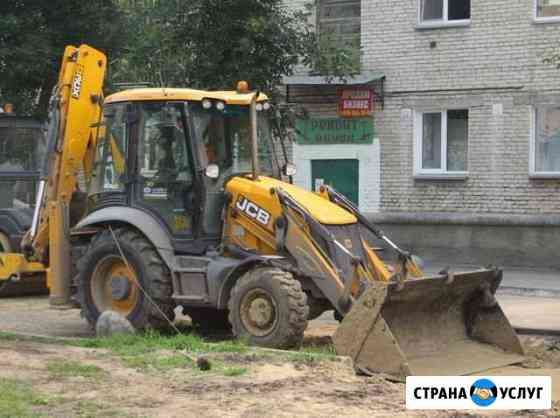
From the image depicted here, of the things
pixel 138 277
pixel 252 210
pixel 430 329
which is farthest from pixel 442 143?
pixel 430 329

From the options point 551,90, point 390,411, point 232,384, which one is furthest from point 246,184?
point 551,90

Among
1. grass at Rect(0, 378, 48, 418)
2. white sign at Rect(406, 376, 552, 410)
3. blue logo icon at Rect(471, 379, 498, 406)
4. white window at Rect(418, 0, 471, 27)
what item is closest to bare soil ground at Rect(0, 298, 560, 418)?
grass at Rect(0, 378, 48, 418)

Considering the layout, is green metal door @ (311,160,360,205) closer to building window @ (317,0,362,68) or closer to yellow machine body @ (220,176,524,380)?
building window @ (317,0,362,68)

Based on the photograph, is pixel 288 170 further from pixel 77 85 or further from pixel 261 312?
pixel 77 85

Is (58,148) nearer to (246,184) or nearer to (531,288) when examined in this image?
(246,184)

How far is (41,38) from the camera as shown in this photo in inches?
776

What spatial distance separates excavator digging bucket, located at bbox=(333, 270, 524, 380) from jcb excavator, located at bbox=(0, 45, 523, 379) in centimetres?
2

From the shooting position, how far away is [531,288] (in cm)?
1836

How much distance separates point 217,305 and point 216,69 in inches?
303

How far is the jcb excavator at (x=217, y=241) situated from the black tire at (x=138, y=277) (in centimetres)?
1

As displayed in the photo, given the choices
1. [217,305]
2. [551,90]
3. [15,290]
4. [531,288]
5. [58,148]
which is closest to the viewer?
[217,305]

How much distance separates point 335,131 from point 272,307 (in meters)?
12.7

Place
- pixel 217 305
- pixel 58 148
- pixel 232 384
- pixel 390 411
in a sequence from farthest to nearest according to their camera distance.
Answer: pixel 58 148 → pixel 217 305 → pixel 232 384 → pixel 390 411

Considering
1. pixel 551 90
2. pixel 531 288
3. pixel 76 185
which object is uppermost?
pixel 551 90
